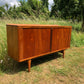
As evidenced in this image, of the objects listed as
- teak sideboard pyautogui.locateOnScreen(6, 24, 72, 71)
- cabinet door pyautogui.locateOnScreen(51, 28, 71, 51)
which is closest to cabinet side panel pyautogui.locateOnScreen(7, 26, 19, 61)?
teak sideboard pyautogui.locateOnScreen(6, 24, 72, 71)

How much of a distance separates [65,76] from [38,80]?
67 centimetres

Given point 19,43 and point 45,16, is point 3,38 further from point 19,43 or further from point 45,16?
point 45,16

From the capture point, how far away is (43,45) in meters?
2.56

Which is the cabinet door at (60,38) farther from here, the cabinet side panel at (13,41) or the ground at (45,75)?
the cabinet side panel at (13,41)

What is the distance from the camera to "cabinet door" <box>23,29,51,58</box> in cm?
214

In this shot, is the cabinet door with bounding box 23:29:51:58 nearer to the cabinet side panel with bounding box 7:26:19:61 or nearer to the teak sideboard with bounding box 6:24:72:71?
the teak sideboard with bounding box 6:24:72:71

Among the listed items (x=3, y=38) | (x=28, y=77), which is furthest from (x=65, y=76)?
(x=3, y=38)

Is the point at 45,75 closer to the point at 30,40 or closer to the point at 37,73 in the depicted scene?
the point at 37,73

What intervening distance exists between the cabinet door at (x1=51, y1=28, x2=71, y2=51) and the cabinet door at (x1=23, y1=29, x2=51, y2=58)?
0.25 meters

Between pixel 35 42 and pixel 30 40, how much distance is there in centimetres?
17

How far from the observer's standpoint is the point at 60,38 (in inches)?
120

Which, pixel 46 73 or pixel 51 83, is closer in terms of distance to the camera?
pixel 51 83

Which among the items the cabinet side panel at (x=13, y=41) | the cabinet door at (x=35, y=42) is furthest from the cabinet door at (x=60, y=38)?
the cabinet side panel at (x=13, y=41)

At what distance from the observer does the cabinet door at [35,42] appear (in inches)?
84.3
